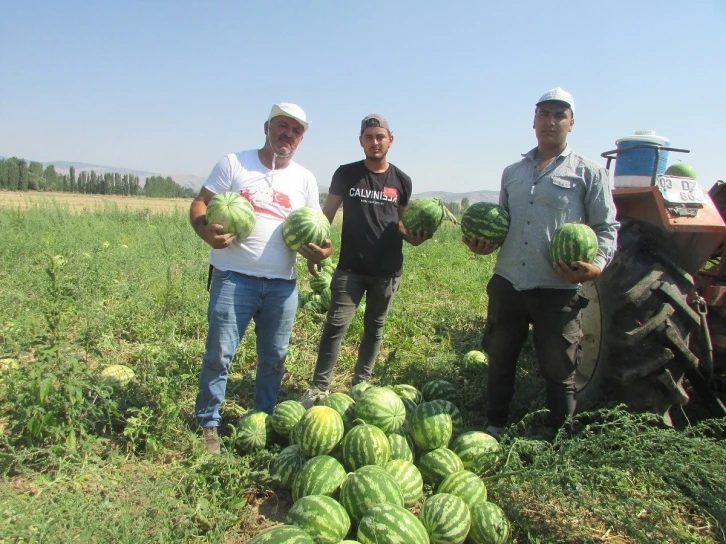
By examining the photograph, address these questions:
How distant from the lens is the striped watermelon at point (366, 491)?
2.67 m

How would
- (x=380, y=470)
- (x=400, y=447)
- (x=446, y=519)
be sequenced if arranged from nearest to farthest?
(x=446, y=519) < (x=380, y=470) < (x=400, y=447)

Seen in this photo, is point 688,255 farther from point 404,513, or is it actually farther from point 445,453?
point 404,513

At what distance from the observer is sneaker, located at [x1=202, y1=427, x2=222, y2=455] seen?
3.53 metres

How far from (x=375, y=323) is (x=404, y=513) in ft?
7.16

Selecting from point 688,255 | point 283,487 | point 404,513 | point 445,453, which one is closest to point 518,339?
point 445,453

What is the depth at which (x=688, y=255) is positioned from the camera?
11.6ft

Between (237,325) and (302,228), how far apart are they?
0.84 metres

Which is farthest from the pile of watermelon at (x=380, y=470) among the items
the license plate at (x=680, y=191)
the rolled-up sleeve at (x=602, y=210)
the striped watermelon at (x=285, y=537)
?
A: the license plate at (x=680, y=191)

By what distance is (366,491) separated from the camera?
269 cm

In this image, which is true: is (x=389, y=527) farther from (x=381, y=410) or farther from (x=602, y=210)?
(x=602, y=210)

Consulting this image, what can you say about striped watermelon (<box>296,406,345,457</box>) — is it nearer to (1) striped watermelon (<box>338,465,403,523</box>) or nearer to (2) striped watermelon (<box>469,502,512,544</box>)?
(1) striped watermelon (<box>338,465,403,523</box>)

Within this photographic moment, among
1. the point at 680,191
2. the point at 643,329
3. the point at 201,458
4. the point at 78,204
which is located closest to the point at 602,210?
the point at 680,191

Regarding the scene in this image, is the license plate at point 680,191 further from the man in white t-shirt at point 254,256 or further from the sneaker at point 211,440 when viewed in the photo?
the sneaker at point 211,440

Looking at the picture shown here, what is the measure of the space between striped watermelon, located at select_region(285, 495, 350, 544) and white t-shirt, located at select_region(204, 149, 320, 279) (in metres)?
1.57
